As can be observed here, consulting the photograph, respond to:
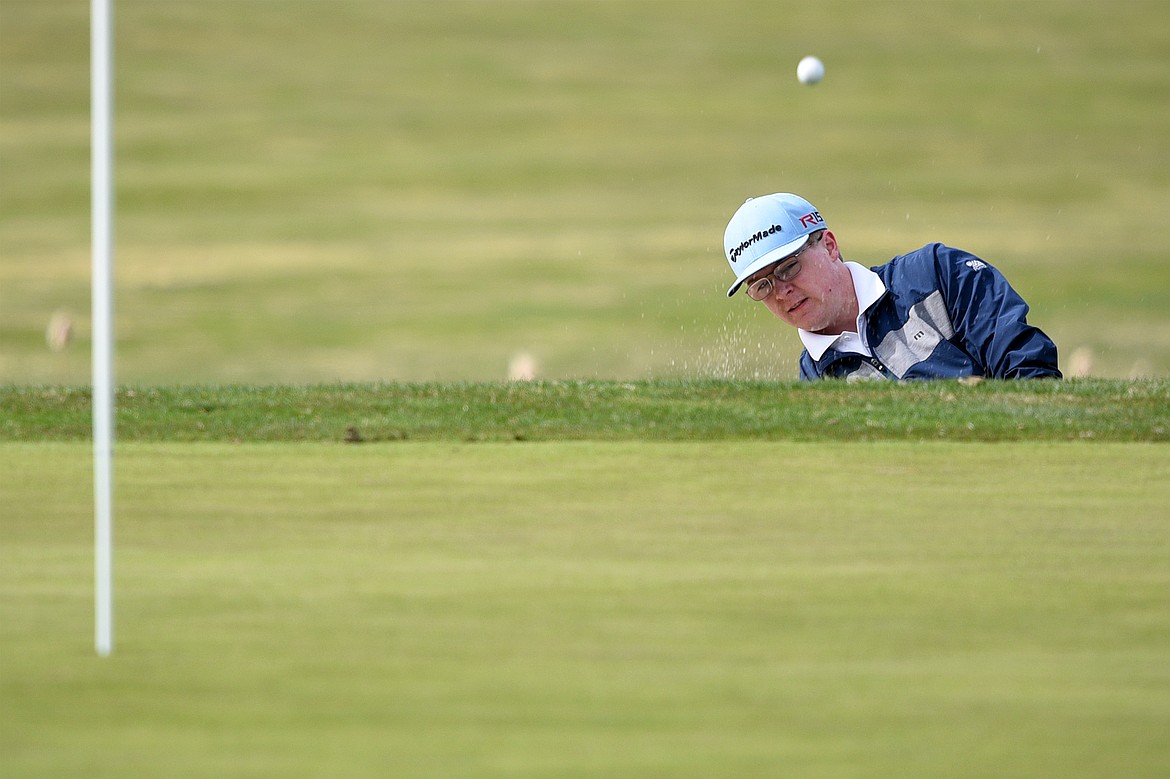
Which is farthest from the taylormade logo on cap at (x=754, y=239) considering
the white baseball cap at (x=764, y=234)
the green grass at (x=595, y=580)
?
the green grass at (x=595, y=580)

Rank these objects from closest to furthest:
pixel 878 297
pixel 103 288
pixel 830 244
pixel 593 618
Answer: pixel 103 288 → pixel 593 618 → pixel 878 297 → pixel 830 244

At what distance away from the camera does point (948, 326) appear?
21.5 feet

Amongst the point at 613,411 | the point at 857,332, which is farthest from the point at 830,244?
the point at 613,411

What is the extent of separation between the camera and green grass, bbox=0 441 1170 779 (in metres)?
2.20

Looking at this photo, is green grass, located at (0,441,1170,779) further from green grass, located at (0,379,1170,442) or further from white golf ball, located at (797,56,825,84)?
white golf ball, located at (797,56,825,84)

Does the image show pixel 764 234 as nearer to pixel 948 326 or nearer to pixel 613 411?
pixel 948 326

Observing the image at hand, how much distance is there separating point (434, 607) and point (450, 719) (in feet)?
1.85

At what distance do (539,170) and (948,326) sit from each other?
29.5m

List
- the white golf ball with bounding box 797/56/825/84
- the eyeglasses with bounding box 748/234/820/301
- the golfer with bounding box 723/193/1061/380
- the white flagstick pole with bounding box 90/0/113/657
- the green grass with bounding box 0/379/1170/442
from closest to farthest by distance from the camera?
the white flagstick pole with bounding box 90/0/113/657
the green grass with bounding box 0/379/1170/442
the golfer with bounding box 723/193/1061/380
the eyeglasses with bounding box 748/234/820/301
the white golf ball with bounding box 797/56/825/84

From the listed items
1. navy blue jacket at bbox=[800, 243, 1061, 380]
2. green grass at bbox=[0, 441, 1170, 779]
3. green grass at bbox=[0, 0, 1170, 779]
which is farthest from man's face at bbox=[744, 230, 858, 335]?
green grass at bbox=[0, 441, 1170, 779]

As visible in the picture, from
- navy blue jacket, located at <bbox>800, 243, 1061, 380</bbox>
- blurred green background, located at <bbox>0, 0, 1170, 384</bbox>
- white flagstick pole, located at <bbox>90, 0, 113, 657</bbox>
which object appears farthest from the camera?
blurred green background, located at <bbox>0, 0, 1170, 384</bbox>

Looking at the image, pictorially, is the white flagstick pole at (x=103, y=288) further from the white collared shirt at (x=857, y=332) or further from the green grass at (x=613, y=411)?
the white collared shirt at (x=857, y=332)

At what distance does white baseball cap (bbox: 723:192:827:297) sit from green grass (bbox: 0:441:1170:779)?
2267mm

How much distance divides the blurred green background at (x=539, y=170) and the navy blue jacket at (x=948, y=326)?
16.1 metres
